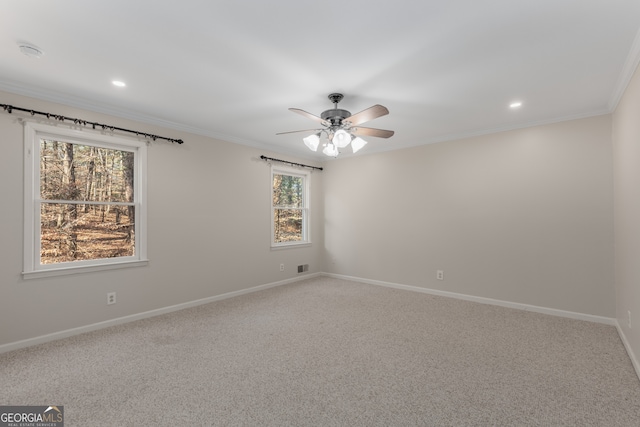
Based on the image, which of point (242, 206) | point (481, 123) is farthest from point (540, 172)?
point (242, 206)

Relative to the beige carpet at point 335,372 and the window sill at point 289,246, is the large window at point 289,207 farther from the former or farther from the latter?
the beige carpet at point 335,372

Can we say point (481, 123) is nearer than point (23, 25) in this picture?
No

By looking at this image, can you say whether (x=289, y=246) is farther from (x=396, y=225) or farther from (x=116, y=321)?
(x=116, y=321)

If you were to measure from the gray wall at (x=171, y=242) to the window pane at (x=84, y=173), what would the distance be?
213 millimetres

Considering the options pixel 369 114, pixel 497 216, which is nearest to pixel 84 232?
pixel 369 114

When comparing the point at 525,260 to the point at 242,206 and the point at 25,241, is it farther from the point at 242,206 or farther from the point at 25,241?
the point at 25,241

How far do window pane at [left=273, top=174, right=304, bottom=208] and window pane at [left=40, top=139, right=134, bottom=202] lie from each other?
2.31 meters

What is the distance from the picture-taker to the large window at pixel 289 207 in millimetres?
5273

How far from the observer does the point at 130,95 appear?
9.82 feet

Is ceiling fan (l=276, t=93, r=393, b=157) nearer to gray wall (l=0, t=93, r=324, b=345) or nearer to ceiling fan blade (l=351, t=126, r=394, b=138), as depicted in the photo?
ceiling fan blade (l=351, t=126, r=394, b=138)

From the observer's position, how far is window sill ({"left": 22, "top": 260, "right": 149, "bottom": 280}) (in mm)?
2834

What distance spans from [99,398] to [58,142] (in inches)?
100

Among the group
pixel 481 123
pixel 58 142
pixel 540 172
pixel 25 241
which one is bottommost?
pixel 25 241

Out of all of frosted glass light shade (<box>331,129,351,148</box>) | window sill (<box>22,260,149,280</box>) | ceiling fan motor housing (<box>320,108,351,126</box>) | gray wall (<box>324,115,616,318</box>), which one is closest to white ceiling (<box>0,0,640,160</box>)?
ceiling fan motor housing (<box>320,108,351,126</box>)
